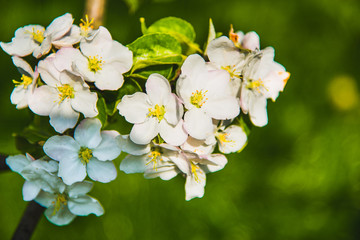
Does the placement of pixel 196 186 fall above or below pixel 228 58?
below

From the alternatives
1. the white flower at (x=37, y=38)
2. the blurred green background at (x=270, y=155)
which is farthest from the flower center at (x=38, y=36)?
the blurred green background at (x=270, y=155)

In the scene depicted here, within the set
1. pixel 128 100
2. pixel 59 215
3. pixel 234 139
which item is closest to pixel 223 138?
pixel 234 139

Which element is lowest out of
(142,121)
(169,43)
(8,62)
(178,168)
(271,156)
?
(271,156)

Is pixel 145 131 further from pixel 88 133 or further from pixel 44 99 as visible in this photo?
pixel 44 99

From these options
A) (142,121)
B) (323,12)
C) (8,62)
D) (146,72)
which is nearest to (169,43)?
(146,72)

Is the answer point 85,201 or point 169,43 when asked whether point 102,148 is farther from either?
point 169,43
